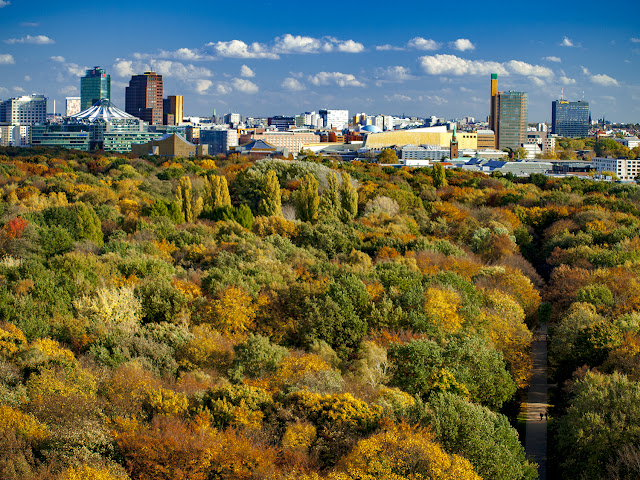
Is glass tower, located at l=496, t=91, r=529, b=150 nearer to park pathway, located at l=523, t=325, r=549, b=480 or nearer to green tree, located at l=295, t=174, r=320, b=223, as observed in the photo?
green tree, located at l=295, t=174, r=320, b=223

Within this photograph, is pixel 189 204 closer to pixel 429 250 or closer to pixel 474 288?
pixel 429 250

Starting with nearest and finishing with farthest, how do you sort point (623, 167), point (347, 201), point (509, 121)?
point (347, 201), point (623, 167), point (509, 121)

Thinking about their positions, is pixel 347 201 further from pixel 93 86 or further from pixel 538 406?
pixel 93 86

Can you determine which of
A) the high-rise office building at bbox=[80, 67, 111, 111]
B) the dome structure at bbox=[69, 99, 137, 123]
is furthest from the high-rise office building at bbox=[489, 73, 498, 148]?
the high-rise office building at bbox=[80, 67, 111, 111]

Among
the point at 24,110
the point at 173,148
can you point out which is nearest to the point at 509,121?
the point at 173,148

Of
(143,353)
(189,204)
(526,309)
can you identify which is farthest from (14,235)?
(526,309)

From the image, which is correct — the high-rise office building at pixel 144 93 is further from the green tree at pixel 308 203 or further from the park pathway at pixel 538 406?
the park pathway at pixel 538 406
